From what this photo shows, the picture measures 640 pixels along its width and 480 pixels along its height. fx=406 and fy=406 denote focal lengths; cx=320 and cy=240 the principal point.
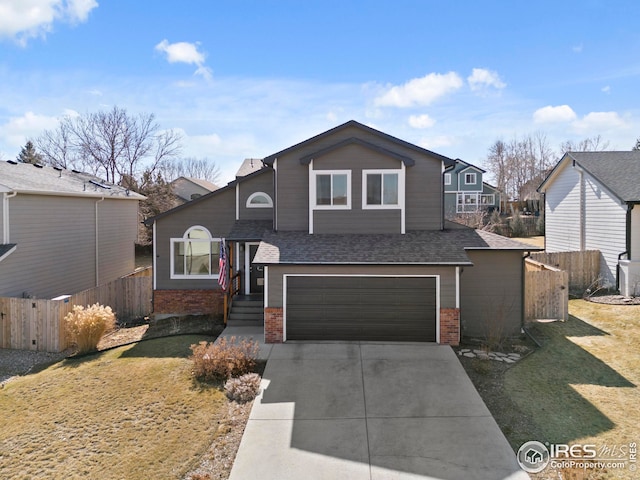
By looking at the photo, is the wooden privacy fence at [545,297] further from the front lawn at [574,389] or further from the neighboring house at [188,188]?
the neighboring house at [188,188]

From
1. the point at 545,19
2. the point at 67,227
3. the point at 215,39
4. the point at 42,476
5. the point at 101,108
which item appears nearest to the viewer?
the point at 42,476

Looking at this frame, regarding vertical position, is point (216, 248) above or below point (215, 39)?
below

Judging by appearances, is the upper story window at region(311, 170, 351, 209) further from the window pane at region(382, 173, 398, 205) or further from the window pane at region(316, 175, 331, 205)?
the window pane at region(382, 173, 398, 205)

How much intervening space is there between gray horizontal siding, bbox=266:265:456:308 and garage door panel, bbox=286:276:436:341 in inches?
8.7

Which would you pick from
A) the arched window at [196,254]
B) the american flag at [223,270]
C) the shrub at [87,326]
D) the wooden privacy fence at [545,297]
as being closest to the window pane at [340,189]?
the american flag at [223,270]

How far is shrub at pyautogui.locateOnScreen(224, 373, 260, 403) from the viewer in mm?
8367

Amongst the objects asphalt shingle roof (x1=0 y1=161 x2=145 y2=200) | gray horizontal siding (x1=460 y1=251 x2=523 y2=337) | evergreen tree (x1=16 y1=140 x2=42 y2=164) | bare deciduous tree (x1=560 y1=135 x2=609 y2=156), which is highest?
bare deciduous tree (x1=560 y1=135 x2=609 y2=156)

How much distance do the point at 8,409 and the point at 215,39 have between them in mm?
12826

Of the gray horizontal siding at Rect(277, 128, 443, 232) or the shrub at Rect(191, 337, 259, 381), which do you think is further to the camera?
Result: the gray horizontal siding at Rect(277, 128, 443, 232)

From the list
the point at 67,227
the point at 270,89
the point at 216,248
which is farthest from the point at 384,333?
the point at 67,227

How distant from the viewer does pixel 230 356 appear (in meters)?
9.52

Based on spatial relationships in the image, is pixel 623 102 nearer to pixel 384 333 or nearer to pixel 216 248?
pixel 384 333

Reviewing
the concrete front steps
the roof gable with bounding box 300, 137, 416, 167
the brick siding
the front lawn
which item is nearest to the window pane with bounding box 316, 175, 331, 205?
the roof gable with bounding box 300, 137, 416, 167

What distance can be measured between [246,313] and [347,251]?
4.29 m
